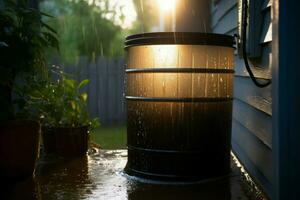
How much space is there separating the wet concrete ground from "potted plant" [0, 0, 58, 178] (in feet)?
0.46

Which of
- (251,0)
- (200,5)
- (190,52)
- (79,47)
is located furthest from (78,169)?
(79,47)

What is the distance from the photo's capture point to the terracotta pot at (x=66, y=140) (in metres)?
3.52

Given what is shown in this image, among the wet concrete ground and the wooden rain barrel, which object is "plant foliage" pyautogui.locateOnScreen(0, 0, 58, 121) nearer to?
the wet concrete ground

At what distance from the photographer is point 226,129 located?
109 inches

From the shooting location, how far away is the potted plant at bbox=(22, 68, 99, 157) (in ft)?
11.6

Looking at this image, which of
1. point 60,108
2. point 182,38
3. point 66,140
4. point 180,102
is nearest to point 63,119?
point 60,108

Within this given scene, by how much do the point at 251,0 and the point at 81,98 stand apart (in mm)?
1866

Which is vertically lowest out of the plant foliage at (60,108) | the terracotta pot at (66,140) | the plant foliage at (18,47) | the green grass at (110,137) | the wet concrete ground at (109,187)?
the green grass at (110,137)

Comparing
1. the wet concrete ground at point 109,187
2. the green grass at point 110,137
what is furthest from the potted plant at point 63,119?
the green grass at point 110,137

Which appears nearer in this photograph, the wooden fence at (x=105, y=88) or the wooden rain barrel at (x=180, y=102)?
the wooden rain barrel at (x=180, y=102)

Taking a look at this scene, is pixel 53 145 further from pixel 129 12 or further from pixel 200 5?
pixel 129 12

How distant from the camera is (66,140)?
11.5 feet

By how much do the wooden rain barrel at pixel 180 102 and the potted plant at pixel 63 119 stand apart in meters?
0.94

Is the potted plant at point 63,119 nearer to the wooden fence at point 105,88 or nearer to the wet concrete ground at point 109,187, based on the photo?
the wet concrete ground at point 109,187
